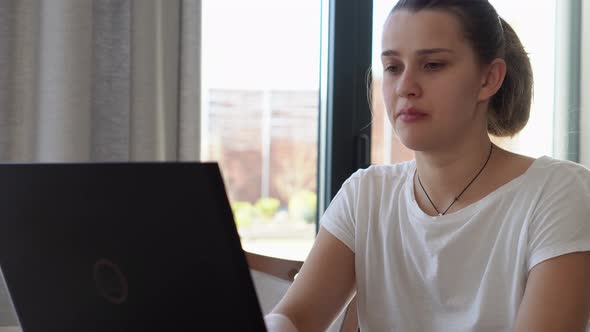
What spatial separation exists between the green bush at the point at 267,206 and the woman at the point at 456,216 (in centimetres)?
128

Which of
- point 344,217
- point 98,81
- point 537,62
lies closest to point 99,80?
point 98,81

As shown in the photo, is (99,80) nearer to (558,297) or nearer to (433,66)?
(433,66)

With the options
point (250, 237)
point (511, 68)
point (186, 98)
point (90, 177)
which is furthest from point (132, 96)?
point (90, 177)

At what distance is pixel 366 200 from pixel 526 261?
0.36 m

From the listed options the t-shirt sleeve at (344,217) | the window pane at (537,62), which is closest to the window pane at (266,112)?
the window pane at (537,62)

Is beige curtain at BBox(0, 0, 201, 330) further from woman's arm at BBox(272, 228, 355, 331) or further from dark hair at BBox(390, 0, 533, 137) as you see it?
dark hair at BBox(390, 0, 533, 137)

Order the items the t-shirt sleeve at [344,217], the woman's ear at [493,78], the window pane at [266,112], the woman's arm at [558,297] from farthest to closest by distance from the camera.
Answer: the window pane at [266,112] < the t-shirt sleeve at [344,217] < the woman's ear at [493,78] < the woman's arm at [558,297]

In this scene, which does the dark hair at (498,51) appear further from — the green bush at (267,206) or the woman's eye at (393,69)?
the green bush at (267,206)

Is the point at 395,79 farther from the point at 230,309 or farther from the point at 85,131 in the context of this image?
the point at 85,131

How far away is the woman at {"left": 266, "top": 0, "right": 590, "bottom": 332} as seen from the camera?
47.1 inches

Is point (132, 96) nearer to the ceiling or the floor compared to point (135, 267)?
nearer to the ceiling

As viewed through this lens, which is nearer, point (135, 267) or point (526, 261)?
point (135, 267)

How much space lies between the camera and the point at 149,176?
655 millimetres

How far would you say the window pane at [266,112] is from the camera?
2.35m
